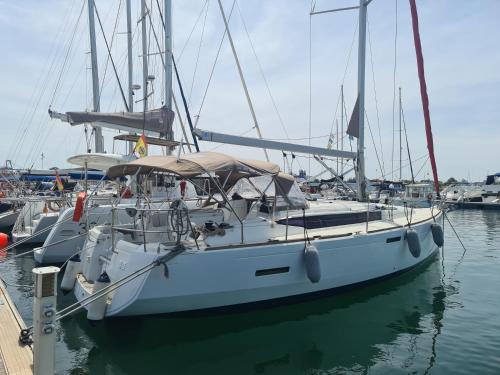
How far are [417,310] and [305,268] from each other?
2.56 meters

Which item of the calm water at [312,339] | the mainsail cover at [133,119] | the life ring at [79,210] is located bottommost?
the calm water at [312,339]

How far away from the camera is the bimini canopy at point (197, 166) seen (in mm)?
6730

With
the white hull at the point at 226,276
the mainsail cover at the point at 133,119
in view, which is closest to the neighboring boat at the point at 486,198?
the mainsail cover at the point at 133,119

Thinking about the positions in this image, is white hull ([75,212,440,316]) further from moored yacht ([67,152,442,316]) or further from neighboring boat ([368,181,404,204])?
neighboring boat ([368,181,404,204])

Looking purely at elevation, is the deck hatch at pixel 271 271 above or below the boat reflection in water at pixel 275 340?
above

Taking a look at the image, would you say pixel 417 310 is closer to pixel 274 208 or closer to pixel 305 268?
pixel 305 268

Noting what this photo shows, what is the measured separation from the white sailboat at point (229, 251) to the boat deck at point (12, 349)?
0.90 m

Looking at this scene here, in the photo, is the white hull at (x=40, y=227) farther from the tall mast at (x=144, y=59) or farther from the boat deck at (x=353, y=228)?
the boat deck at (x=353, y=228)

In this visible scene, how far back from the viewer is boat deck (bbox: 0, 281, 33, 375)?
449 cm

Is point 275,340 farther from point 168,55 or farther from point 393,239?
point 168,55

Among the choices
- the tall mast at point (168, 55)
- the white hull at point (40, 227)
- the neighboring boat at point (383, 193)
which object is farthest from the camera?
the neighboring boat at point (383, 193)

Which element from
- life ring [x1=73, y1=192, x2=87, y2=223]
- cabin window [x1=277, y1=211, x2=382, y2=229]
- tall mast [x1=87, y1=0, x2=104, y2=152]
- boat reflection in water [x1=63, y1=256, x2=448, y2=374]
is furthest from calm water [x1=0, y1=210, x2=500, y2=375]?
tall mast [x1=87, y1=0, x2=104, y2=152]

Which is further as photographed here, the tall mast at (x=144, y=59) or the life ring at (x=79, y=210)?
the tall mast at (x=144, y=59)

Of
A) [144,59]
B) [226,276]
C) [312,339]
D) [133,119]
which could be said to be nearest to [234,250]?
[226,276]
